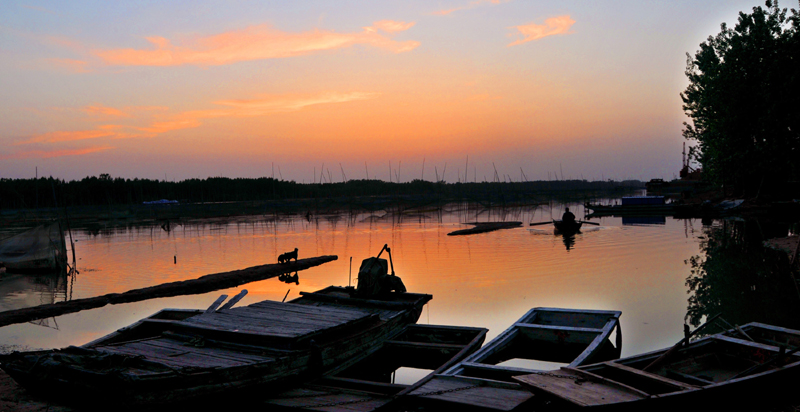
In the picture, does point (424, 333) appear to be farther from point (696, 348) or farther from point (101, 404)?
point (101, 404)

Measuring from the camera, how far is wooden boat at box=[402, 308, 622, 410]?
7074 millimetres

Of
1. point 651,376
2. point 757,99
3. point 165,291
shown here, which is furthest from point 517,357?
point 757,99

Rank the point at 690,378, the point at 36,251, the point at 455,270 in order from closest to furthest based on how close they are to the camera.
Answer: the point at 690,378
the point at 455,270
the point at 36,251

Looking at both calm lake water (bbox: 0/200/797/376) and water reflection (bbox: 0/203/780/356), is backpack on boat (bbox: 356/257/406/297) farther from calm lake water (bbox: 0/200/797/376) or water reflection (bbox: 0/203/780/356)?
calm lake water (bbox: 0/200/797/376)

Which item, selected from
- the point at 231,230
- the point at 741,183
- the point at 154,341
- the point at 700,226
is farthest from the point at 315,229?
the point at 741,183

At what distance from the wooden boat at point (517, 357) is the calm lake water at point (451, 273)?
4.37 feet

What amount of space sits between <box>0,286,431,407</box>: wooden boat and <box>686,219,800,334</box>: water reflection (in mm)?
8211

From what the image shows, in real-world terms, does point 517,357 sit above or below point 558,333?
below

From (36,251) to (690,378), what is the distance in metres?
24.5

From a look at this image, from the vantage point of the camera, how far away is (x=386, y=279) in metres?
12.9

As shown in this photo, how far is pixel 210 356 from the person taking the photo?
7.88 meters

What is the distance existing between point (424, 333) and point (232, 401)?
4824 mm

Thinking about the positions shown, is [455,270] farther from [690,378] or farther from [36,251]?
[36,251]

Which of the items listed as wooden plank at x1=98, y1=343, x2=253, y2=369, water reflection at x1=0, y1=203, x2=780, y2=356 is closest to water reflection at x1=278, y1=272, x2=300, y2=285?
water reflection at x1=0, y1=203, x2=780, y2=356
